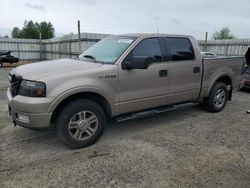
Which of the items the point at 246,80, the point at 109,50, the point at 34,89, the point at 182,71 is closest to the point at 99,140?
the point at 34,89

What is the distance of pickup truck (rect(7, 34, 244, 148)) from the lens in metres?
3.53

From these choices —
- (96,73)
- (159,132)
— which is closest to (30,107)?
(96,73)

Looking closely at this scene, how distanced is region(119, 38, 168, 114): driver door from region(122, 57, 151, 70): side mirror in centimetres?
6

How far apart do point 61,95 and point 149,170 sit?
1.63 metres

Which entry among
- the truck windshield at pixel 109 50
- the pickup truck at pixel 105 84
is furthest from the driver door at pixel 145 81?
the truck windshield at pixel 109 50

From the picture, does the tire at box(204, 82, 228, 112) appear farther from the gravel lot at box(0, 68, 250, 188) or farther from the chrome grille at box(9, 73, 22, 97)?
the chrome grille at box(9, 73, 22, 97)

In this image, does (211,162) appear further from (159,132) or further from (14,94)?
(14,94)

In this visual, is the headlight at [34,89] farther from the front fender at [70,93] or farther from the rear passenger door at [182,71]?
the rear passenger door at [182,71]

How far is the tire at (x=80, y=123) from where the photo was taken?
3.69 m

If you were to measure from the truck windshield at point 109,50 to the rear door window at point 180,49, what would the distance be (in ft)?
2.94

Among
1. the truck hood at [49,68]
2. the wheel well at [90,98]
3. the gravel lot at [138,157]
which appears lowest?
the gravel lot at [138,157]

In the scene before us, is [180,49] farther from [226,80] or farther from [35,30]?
[35,30]

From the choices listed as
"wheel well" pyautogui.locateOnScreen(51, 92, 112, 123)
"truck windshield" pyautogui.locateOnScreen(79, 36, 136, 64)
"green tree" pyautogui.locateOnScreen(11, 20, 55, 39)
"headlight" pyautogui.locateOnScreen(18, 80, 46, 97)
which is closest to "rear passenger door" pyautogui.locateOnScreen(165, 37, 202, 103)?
"truck windshield" pyautogui.locateOnScreen(79, 36, 136, 64)

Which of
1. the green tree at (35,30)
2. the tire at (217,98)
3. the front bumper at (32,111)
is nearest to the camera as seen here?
the front bumper at (32,111)
